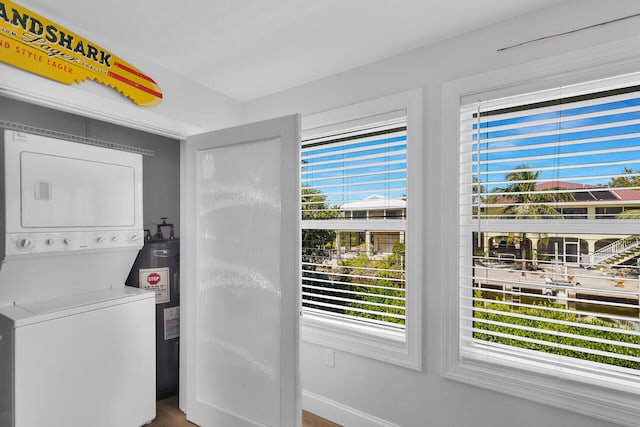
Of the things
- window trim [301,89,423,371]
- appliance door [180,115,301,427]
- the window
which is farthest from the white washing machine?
the window

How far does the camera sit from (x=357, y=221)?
2.36m

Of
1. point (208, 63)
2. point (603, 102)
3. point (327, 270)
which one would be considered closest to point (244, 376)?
point (327, 270)


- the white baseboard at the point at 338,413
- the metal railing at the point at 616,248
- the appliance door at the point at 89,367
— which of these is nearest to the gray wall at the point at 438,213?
the white baseboard at the point at 338,413

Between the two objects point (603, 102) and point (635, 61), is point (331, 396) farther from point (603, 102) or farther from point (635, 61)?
point (635, 61)

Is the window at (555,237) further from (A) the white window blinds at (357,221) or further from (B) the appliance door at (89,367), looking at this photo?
(B) the appliance door at (89,367)

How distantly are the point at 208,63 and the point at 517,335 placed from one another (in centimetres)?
246

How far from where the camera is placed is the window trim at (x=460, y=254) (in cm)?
147

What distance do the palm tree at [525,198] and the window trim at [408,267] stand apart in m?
0.46

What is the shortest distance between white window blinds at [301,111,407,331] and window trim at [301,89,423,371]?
0.07 metres

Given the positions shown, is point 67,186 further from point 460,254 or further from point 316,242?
point 460,254

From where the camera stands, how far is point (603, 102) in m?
1.55

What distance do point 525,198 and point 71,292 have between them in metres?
2.78

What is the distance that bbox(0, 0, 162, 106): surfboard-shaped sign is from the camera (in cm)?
154

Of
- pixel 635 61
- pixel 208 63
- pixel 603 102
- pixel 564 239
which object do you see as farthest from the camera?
pixel 208 63
